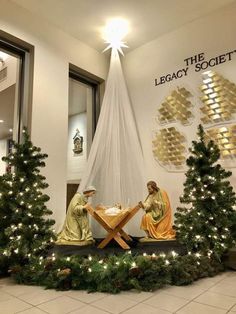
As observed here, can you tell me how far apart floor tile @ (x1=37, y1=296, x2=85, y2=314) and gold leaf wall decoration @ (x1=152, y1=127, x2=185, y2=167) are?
259 centimetres

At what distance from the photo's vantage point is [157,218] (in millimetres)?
3594

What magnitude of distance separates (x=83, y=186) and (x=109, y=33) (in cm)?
260

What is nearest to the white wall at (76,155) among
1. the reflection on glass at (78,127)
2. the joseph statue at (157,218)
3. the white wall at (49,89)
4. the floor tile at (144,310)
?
the reflection on glass at (78,127)

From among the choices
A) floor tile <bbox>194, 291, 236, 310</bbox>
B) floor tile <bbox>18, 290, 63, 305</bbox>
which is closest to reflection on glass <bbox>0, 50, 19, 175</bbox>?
floor tile <bbox>18, 290, 63, 305</bbox>

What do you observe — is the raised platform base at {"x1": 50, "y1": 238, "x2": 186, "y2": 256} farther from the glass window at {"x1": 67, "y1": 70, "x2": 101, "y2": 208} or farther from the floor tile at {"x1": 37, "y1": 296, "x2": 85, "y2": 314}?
the glass window at {"x1": 67, "y1": 70, "x2": 101, "y2": 208}

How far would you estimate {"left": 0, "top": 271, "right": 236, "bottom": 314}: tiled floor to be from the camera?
6.77 feet

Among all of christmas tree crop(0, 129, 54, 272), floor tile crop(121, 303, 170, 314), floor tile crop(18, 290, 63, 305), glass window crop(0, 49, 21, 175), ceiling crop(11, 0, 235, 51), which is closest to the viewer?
floor tile crop(121, 303, 170, 314)

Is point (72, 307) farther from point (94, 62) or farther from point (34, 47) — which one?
point (94, 62)

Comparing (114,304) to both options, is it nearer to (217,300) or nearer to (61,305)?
(61,305)

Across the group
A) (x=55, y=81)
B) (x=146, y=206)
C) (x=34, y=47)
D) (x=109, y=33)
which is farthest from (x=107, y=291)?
(x=109, y=33)

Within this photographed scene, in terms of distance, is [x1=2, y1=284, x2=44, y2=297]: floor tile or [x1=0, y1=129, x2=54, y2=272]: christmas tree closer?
[x1=2, y1=284, x2=44, y2=297]: floor tile

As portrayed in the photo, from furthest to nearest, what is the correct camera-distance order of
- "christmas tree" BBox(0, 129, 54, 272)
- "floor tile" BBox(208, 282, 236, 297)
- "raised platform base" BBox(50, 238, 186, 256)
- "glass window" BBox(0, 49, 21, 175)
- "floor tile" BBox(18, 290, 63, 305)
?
"glass window" BBox(0, 49, 21, 175) → "raised platform base" BBox(50, 238, 186, 256) → "christmas tree" BBox(0, 129, 54, 272) → "floor tile" BBox(208, 282, 236, 297) → "floor tile" BBox(18, 290, 63, 305)

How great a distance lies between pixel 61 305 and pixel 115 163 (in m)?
2.07

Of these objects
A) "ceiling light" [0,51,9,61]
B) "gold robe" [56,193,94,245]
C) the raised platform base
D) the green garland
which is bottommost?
the green garland
